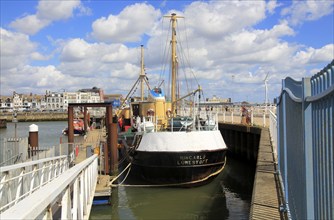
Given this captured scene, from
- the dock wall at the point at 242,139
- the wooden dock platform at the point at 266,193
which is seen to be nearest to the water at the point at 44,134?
the dock wall at the point at 242,139

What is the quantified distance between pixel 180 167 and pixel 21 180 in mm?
9766

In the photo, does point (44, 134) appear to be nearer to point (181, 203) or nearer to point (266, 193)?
point (181, 203)

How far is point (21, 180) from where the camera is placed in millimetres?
7352

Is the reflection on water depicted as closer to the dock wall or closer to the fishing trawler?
the fishing trawler

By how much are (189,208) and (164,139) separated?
11.2 ft

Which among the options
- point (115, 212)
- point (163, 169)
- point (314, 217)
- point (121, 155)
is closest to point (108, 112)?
point (121, 155)

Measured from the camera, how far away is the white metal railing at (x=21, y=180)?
19.3 ft

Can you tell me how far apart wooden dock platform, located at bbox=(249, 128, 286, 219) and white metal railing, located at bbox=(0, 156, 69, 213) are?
3822mm

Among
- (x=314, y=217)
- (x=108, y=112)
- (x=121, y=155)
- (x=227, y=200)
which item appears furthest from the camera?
(x=121, y=155)

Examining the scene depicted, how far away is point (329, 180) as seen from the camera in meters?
2.84

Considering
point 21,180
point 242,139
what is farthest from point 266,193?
point 242,139

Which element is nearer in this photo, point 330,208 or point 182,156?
point 330,208

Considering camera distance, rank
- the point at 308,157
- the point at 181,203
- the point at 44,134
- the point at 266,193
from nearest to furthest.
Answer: the point at 308,157 → the point at 266,193 → the point at 181,203 → the point at 44,134

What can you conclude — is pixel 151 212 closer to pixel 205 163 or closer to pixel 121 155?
pixel 205 163
